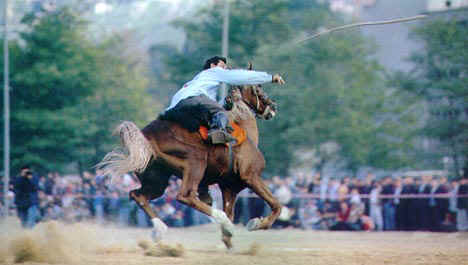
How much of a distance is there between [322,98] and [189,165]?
19777 mm

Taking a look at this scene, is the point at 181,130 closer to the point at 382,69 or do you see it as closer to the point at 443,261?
the point at 443,261

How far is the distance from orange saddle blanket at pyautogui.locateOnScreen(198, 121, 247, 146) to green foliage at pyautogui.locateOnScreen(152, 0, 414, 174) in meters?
16.4

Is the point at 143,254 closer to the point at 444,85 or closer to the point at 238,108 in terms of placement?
the point at 238,108

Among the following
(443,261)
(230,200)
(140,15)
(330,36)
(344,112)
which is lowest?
(443,261)

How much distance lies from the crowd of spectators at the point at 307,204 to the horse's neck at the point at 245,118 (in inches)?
243

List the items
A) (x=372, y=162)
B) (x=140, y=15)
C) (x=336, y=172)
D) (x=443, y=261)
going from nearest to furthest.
Result: 1. (x=443, y=261)
2. (x=372, y=162)
3. (x=336, y=172)
4. (x=140, y=15)

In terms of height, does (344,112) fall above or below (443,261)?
above

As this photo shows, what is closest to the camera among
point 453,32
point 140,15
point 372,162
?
point 453,32

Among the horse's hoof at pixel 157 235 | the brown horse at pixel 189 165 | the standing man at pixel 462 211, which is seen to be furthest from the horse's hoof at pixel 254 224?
the standing man at pixel 462 211

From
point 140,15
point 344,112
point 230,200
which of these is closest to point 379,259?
point 230,200

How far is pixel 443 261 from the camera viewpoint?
965cm

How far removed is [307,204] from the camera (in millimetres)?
21156

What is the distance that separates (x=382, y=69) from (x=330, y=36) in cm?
232

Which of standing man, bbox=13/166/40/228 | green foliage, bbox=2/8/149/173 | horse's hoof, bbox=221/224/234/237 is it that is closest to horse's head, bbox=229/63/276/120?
horse's hoof, bbox=221/224/234/237
